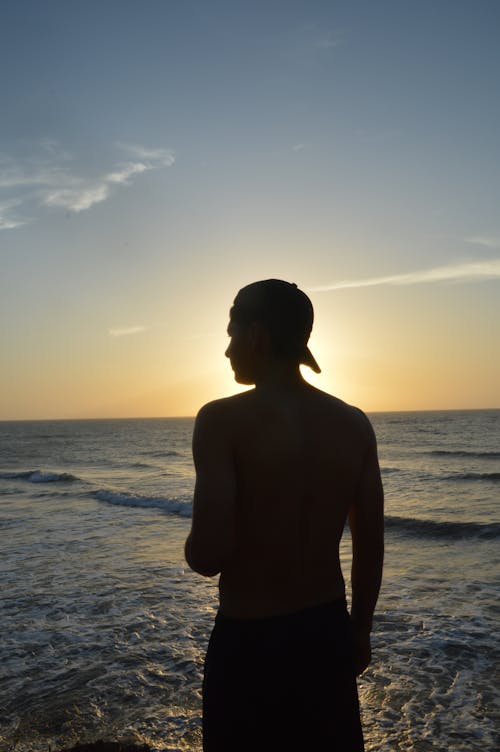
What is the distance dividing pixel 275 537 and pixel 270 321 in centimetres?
71

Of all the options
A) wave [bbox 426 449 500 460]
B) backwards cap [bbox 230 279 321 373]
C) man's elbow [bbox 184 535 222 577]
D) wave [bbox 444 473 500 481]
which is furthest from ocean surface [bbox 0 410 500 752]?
wave [bbox 426 449 500 460]

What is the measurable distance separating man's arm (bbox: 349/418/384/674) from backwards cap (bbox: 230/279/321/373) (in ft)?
1.57

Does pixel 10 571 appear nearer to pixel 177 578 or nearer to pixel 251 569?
pixel 177 578

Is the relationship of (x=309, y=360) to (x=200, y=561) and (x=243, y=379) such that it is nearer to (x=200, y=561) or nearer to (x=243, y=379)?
(x=243, y=379)

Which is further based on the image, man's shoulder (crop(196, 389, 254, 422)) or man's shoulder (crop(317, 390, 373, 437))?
man's shoulder (crop(317, 390, 373, 437))

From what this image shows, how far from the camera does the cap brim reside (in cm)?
201

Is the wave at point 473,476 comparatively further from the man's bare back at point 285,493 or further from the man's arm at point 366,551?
the man's bare back at point 285,493

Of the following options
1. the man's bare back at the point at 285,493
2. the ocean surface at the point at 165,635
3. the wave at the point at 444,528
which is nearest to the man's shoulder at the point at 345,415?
the man's bare back at the point at 285,493

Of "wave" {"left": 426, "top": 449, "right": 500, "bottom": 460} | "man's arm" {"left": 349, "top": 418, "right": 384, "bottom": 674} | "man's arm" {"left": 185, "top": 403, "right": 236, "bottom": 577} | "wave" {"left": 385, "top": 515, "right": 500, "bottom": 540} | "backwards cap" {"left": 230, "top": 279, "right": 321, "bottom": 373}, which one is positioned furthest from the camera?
"wave" {"left": 426, "top": 449, "right": 500, "bottom": 460}

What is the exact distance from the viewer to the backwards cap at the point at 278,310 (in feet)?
6.31

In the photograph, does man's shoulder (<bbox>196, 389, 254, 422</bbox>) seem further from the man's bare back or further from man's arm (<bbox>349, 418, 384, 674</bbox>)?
man's arm (<bbox>349, 418, 384, 674</bbox>)

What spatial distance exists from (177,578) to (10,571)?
2.95 meters

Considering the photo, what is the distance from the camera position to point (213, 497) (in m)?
1.75

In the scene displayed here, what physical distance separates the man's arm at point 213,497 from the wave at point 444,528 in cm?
1286
